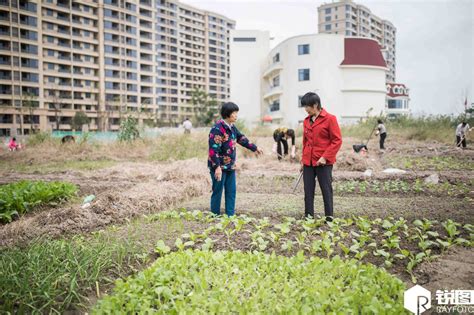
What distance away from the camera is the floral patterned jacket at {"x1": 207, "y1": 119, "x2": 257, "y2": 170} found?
5371 mm

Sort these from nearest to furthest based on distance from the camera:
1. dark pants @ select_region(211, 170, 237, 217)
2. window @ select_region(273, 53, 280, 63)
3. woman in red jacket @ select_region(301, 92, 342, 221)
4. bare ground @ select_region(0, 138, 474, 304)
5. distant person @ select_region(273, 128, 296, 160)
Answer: bare ground @ select_region(0, 138, 474, 304), woman in red jacket @ select_region(301, 92, 342, 221), dark pants @ select_region(211, 170, 237, 217), distant person @ select_region(273, 128, 296, 160), window @ select_region(273, 53, 280, 63)

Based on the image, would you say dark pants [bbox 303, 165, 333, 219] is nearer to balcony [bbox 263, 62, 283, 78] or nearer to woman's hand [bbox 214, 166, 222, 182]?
woman's hand [bbox 214, 166, 222, 182]

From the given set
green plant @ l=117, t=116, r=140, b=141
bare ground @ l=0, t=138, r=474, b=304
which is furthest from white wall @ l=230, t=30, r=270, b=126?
bare ground @ l=0, t=138, r=474, b=304

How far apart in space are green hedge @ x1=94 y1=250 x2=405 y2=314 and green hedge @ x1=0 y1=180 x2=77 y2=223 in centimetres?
391

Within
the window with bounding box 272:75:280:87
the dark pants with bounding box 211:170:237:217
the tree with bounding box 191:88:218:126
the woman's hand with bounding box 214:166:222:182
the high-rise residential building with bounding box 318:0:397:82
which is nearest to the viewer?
the woman's hand with bounding box 214:166:222:182

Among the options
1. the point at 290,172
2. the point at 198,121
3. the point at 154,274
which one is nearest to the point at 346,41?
the point at 198,121

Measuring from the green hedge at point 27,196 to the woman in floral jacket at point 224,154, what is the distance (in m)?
3.24

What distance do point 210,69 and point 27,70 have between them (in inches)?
1971

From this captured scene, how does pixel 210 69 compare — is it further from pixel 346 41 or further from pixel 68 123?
pixel 346 41

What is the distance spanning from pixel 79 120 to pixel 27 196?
51.1 m

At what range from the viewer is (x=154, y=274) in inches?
119

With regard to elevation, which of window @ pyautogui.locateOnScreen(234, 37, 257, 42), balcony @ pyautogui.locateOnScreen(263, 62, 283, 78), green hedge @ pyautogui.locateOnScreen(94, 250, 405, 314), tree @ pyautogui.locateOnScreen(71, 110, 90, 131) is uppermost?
window @ pyautogui.locateOnScreen(234, 37, 257, 42)

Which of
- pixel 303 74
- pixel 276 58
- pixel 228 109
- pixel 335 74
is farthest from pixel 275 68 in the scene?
pixel 228 109

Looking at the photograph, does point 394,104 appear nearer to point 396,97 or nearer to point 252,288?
point 396,97
